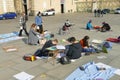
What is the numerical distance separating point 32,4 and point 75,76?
122ft

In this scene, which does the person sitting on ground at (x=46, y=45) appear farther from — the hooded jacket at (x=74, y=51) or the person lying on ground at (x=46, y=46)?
the hooded jacket at (x=74, y=51)

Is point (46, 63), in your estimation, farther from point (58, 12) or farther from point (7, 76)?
point (58, 12)

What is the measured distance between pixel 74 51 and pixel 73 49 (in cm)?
15

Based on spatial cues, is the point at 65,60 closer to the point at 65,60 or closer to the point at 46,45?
the point at 65,60

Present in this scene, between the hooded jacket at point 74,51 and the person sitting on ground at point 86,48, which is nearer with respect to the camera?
the hooded jacket at point 74,51

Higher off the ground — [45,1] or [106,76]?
[45,1]

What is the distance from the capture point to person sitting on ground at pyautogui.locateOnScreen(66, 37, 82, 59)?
9.30 metres

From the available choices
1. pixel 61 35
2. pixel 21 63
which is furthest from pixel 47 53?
pixel 61 35

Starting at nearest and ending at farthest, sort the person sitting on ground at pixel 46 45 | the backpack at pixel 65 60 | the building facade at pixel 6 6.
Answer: the backpack at pixel 65 60 < the person sitting on ground at pixel 46 45 < the building facade at pixel 6 6

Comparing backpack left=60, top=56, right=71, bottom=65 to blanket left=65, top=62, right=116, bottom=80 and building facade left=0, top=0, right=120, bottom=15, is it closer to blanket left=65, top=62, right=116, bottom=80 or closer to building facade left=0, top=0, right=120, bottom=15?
blanket left=65, top=62, right=116, bottom=80

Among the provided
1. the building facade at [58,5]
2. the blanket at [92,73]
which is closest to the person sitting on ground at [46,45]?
the blanket at [92,73]

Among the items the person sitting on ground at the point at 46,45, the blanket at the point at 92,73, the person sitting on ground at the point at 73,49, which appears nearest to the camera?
the blanket at the point at 92,73

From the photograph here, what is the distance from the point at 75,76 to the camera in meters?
7.63

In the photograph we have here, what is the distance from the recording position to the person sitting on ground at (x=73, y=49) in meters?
9.30
